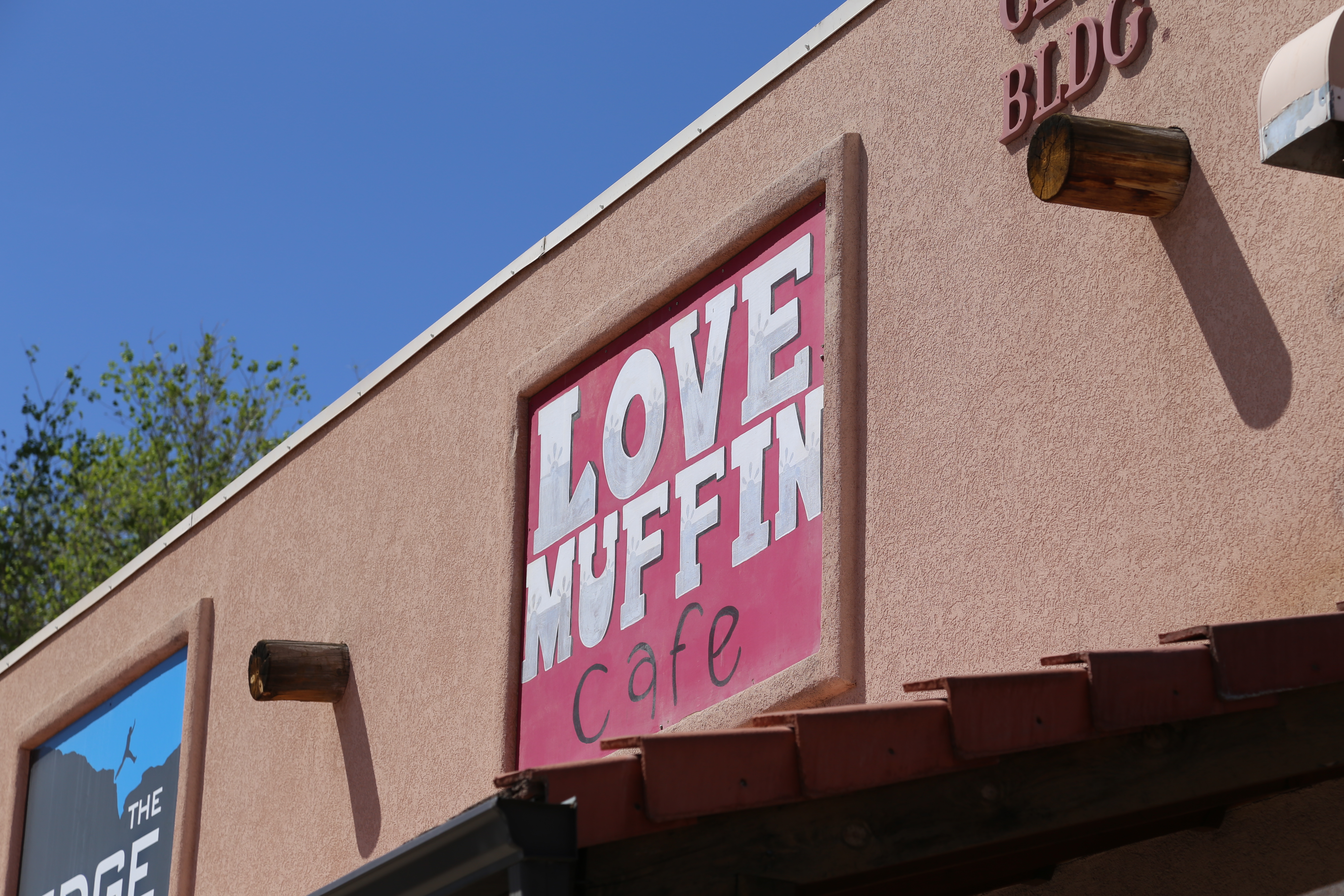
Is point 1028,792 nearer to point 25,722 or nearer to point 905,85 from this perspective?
point 905,85

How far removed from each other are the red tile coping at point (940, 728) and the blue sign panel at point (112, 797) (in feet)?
27.9

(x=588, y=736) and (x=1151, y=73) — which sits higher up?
(x=1151, y=73)

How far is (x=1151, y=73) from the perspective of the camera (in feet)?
18.9

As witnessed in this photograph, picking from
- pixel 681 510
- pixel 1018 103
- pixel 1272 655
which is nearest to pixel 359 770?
pixel 681 510

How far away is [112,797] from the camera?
12.3 metres

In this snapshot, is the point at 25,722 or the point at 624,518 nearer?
the point at 624,518

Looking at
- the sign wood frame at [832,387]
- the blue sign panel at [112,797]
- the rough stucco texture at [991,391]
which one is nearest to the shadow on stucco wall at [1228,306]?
the rough stucco texture at [991,391]

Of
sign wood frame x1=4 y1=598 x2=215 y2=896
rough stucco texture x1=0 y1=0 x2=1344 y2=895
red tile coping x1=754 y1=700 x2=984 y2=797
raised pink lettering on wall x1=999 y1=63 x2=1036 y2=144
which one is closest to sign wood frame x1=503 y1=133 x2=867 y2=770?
rough stucco texture x1=0 y1=0 x2=1344 y2=895

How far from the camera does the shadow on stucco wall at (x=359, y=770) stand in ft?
30.7

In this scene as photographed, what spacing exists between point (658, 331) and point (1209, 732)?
167 inches

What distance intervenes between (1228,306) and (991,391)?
101cm

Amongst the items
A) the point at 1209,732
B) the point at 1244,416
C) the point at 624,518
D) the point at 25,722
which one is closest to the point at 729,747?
the point at 1209,732

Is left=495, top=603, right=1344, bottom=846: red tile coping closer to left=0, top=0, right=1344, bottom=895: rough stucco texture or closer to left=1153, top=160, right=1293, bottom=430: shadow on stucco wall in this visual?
→ left=0, top=0, right=1344, bottom=895: rough stucco texture

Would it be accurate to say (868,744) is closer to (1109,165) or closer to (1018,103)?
(1109,165)
